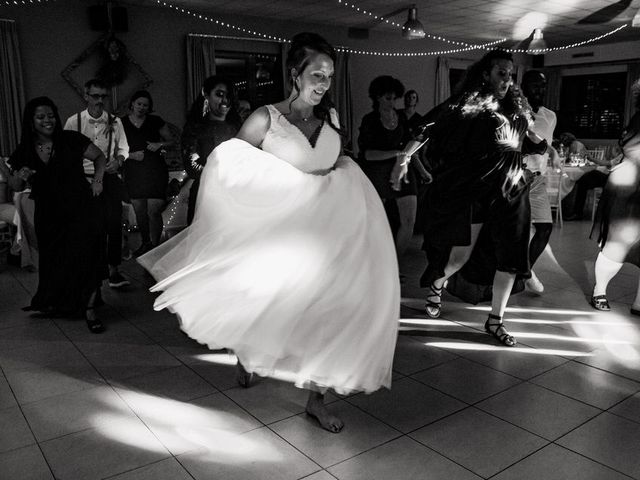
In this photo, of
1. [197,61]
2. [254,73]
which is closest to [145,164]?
[197,61]

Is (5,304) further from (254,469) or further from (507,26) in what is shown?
(507,26)

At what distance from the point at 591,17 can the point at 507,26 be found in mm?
1386

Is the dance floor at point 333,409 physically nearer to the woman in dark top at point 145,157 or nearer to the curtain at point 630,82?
the woman in dark top at point 145,157

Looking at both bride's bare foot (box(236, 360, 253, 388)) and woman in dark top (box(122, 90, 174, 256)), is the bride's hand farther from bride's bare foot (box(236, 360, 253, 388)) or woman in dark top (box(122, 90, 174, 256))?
woman in dark top (box(122, 90, 174, 256))

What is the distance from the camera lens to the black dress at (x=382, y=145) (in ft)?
14.6

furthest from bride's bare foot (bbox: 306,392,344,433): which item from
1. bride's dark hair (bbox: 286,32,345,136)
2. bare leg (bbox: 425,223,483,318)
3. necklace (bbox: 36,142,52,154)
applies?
necklace (bbox: 36,142,52,154)

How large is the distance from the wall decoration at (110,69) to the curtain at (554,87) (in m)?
9.63

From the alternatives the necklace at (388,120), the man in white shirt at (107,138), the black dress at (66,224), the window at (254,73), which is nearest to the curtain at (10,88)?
the window at (254,73)

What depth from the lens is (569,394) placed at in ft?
8.43

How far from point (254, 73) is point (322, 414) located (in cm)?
805

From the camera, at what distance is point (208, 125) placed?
4.09 m

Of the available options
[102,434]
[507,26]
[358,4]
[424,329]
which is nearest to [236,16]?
[358,4]

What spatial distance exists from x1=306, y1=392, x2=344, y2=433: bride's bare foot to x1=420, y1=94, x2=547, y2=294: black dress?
4.66 ft

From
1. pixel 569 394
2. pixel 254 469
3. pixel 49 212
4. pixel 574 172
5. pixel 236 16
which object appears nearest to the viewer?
pixel 254 469
